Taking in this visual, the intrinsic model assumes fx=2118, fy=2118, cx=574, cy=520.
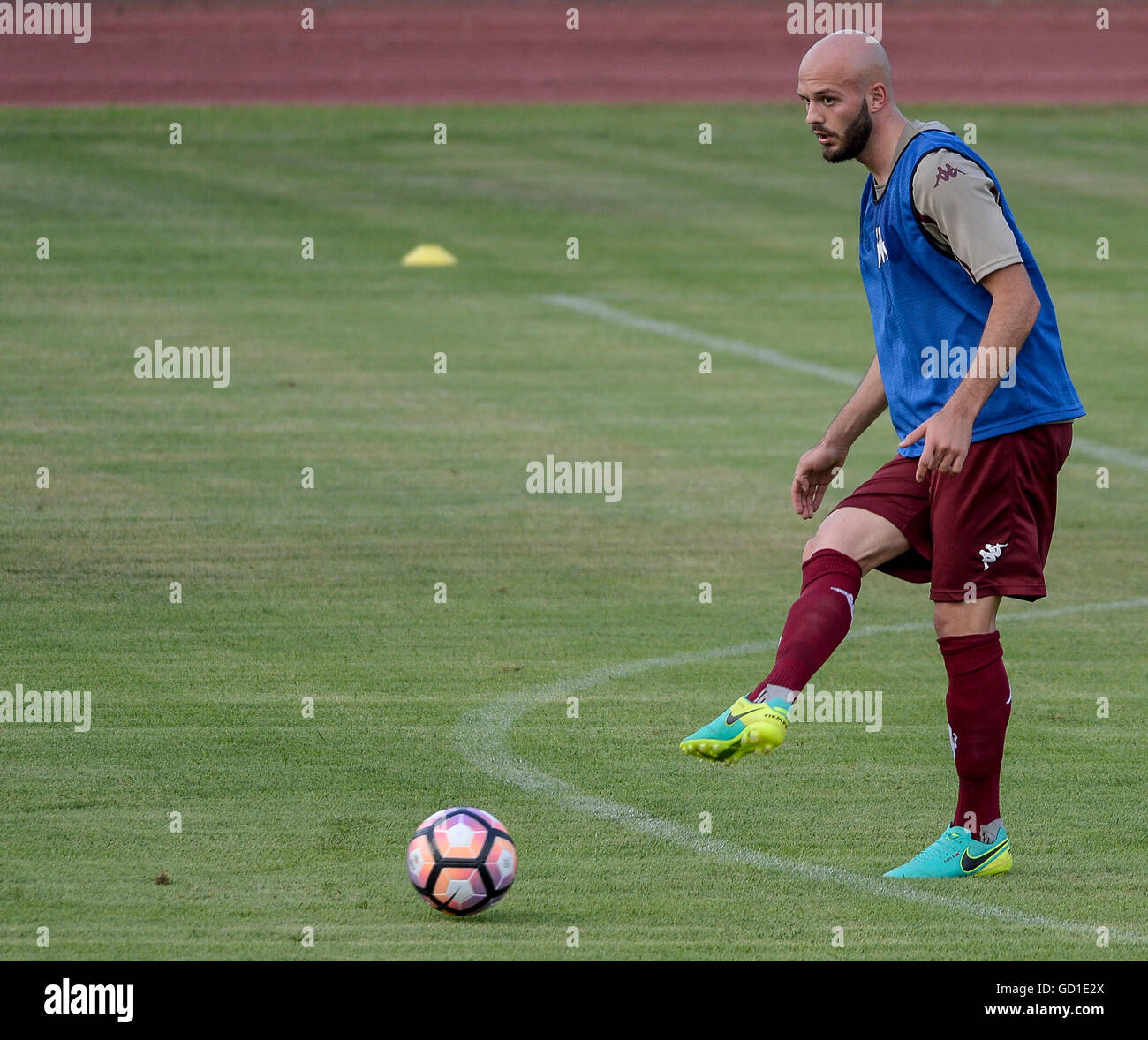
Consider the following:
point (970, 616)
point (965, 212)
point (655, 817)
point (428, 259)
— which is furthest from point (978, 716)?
point (428, 259)

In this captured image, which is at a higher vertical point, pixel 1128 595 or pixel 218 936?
pixel 1128 595

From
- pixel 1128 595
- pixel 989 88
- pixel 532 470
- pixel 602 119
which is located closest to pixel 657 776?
Answer: pixel 1128 595

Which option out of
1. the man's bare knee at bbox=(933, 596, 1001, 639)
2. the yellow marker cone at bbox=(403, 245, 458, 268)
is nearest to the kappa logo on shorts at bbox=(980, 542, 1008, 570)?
the man's bare knee at bbox=(933, 596, 1001, 639)

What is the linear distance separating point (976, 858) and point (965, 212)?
70.7 inches

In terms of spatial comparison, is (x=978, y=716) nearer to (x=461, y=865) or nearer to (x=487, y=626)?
(x=461, y=865)

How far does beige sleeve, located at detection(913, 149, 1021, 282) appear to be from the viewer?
5441mm

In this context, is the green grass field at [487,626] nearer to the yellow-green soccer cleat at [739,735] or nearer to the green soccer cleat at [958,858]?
the green soccer cleat at [958,858]

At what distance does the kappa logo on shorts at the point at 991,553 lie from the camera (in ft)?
18.6

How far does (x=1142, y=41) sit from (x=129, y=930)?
123 feet

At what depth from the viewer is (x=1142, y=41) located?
39.4m

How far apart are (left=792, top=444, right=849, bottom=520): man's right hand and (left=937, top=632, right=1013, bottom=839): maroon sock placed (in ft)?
2.18

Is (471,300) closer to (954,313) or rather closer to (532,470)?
(532,470)

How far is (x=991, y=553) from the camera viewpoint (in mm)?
5668
